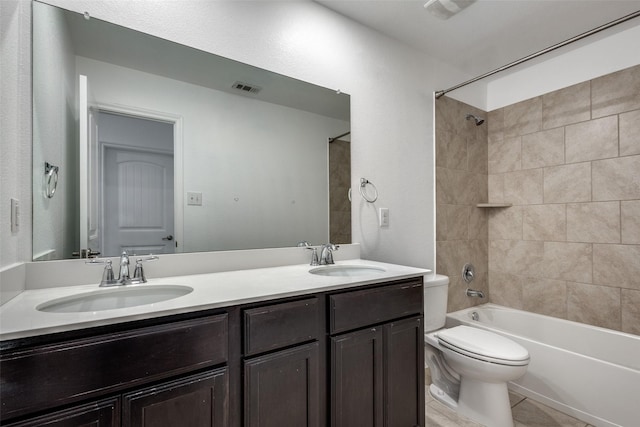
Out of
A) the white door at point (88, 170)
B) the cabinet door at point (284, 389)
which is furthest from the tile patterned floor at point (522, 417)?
the white door at point (88, 170)

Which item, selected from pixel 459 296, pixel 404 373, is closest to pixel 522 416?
pixel 459 296

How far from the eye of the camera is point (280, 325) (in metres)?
1.07

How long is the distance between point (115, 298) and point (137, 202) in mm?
421

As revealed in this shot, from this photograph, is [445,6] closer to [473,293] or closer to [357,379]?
[357,379]

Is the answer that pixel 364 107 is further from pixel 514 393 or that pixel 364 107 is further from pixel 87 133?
pixel 514 393

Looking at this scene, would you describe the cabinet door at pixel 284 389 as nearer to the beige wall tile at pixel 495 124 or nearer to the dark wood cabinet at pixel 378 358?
the dark wood cabinet at pixel 378 358

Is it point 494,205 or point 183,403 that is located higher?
point 494,205

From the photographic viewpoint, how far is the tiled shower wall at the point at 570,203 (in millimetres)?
2092

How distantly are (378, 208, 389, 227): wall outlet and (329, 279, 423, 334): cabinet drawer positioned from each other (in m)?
0.66

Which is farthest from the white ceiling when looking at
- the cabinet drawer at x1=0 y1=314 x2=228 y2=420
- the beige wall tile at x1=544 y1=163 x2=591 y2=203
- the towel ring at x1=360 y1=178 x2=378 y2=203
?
the cabinet drawer at x1=0 y1=314 x2=228 y2=420

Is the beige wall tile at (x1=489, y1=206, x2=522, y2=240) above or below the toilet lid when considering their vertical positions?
above

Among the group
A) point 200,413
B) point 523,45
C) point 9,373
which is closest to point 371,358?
point 200,413

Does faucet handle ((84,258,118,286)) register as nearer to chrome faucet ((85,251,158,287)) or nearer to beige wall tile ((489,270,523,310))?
chrome faucet ((85,251,158,287))

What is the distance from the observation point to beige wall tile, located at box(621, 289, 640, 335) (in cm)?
203
